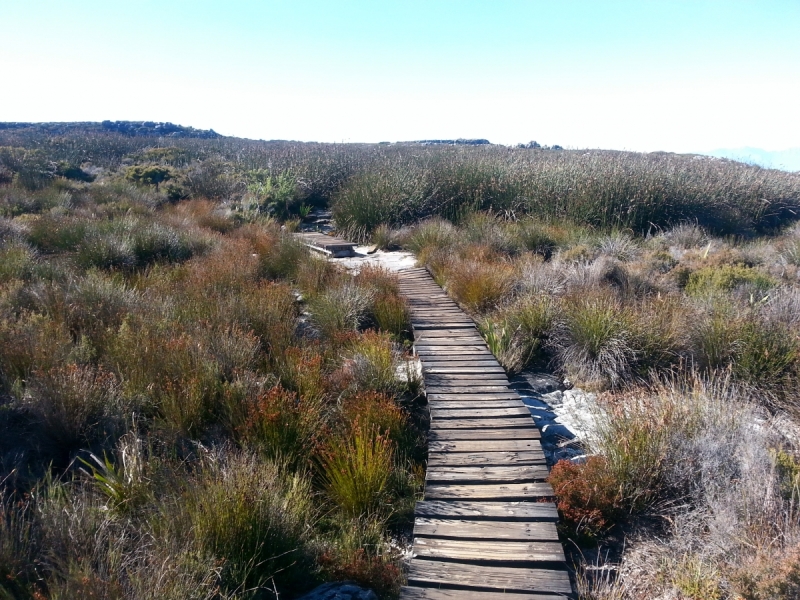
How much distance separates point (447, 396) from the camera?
509 centimetres

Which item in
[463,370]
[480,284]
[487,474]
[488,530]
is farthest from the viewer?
[480,284]

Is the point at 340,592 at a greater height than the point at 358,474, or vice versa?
the point at 358,474

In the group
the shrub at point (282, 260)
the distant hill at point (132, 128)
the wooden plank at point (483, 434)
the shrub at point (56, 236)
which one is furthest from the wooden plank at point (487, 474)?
the distant hill at point (132, 128)

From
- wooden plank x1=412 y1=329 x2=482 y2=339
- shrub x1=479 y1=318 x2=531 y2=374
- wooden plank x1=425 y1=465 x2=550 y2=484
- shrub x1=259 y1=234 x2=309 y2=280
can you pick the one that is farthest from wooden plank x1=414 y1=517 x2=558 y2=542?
shrub x1=259 y1=234 x2=309 y2=280

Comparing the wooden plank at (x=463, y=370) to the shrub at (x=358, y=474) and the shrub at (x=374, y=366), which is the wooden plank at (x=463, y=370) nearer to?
the shrub at (x=374, y=366)

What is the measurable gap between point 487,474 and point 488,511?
0.41 metres

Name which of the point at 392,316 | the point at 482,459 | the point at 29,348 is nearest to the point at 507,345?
the point at 392,316

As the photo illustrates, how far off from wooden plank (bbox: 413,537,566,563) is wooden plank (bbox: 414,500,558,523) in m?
0.22

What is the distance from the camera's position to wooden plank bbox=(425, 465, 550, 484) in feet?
12.7

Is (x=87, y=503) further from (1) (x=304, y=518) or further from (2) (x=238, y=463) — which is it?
(1) (x=304, y=518)

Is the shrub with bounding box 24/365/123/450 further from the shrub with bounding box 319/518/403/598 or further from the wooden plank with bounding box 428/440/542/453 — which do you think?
the wooden plank with bounding box 428/440/542/453

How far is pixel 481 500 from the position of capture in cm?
370

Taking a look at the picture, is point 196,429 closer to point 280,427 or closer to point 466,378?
point 280,427

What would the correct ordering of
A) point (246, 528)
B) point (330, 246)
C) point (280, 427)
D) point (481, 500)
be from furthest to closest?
point (330, 246)
point (280, 427)
point (481, 500)
point (246, 528)
